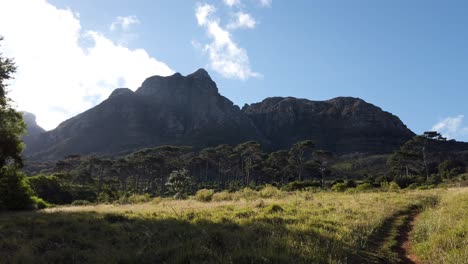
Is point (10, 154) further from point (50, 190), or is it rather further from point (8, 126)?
point (50, 190)

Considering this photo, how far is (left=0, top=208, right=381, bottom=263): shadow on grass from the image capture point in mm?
7793

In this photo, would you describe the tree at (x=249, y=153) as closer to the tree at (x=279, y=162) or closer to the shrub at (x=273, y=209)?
the tree at (x=279, y=162)

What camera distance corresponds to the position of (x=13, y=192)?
26.0 metres

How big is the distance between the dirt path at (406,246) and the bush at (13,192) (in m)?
24.3

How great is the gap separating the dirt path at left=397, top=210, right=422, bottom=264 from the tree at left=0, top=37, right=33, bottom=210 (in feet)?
74.8

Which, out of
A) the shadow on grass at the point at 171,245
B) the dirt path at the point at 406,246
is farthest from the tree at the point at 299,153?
the shadow on grass at the point at 171,245

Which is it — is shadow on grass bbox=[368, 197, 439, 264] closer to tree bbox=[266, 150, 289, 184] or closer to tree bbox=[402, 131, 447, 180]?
tree bbox=[402, 131, 447, 180]

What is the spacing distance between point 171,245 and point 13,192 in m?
22.0

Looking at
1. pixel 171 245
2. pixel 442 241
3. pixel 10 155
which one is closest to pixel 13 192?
pixel 10 155

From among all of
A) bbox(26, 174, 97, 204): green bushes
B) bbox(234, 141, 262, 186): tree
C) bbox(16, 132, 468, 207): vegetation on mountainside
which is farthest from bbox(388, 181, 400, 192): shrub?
bbox(234, 141, 262, 186): tree

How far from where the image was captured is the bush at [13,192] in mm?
25344

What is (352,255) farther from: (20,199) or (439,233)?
(20,199)

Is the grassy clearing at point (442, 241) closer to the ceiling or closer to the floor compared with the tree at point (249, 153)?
closer to the floor

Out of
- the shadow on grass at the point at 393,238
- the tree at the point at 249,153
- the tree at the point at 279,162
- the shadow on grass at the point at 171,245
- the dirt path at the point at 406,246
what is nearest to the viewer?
the shadow on grass at the point at 171,245
